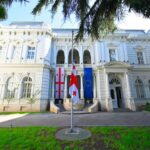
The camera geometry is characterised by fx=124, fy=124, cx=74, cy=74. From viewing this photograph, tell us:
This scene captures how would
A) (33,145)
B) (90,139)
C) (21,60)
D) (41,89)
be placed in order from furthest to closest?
(21,60), (41,89), (90,139), (33,145)

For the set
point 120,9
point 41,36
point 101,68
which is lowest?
point 120,9

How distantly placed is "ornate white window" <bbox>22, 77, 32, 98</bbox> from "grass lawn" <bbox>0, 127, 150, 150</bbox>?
12.1m

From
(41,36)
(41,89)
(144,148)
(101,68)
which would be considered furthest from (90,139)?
(41,36)

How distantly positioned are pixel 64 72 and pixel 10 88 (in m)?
8.10

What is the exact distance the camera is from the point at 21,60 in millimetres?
18531

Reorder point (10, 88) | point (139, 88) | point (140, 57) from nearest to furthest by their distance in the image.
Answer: point (10, 88)
point (139, 88)
point (140, 57)

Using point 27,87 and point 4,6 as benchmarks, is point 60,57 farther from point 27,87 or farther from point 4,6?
point 4,6

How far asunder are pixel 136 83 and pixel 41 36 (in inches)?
671

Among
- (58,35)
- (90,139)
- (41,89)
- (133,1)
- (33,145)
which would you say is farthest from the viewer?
(58,35)

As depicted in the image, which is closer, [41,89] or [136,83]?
[41,89]

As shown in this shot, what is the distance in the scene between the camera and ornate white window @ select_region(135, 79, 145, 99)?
1939 cm

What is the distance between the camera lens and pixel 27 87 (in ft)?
58.1

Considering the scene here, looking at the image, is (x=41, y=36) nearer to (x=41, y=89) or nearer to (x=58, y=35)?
(x=58, y=35)

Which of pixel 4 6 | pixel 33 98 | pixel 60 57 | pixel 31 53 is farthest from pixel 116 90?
pixel 4 6
